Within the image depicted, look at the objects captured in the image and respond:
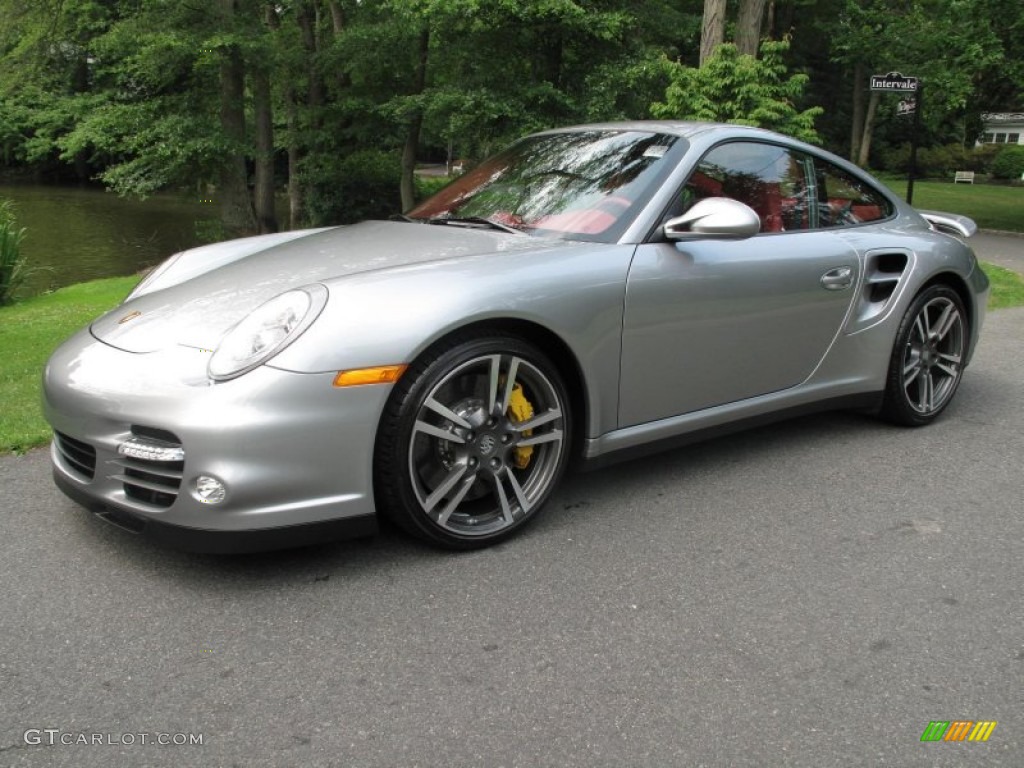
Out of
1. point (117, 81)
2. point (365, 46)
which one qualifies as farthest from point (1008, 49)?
point (117, 81)

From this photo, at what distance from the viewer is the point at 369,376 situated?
2.63 meters

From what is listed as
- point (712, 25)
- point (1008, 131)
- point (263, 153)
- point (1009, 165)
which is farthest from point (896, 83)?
point (1008, 131)

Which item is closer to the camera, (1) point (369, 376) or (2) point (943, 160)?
(1) point (369, 376)

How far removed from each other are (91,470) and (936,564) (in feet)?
9.13

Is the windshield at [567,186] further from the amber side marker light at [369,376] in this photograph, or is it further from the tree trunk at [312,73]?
the tree trunk at [312,73]

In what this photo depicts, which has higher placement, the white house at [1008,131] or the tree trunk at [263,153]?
the tree trunk at [263,153]

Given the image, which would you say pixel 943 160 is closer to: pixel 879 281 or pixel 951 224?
pixel 951 224

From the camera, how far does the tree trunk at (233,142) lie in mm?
13531

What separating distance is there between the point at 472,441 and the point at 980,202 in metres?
30.2

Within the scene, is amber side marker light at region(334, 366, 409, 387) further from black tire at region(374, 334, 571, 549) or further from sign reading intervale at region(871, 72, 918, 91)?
sign reading intervale at region(871, 72, 918, 91)

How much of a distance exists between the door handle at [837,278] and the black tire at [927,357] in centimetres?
48

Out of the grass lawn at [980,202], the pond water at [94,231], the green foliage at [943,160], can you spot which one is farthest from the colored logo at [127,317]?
the green foliage at [943,160]

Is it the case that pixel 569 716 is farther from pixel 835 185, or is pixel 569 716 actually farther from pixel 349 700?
pixel 835 185

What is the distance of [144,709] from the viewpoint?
2.12 metres
